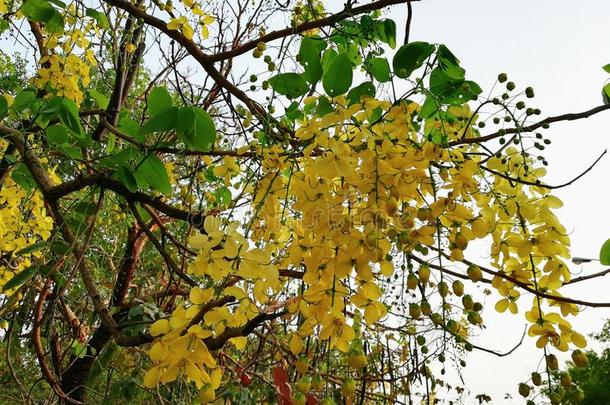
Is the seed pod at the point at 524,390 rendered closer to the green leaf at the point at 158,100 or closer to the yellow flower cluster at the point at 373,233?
the yellow flower cluster at the point at 373,233

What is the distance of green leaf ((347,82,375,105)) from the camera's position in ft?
2.85

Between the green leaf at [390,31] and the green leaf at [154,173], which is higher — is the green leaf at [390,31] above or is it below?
above

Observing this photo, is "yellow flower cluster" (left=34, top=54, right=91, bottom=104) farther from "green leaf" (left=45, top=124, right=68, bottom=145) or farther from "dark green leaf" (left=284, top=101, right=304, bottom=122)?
"dark green leaf" (left=284, top=101, right=304, bottom=122)

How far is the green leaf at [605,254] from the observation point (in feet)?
2.37

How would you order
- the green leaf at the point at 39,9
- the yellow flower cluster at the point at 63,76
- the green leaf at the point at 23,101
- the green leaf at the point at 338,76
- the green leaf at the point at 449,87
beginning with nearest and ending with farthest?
the green leaf at the point at 338,76 → the green leaf at the point at 449,87 → the green leaf at the point at 23,101 → the green leaf at the point at 39,9 → the yellow flower cluster at the point at 63,76

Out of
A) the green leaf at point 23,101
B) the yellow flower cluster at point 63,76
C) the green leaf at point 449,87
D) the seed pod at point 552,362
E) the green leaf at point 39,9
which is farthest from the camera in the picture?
the yellow flower cluster at point 63,76

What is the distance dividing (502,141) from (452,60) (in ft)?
0.54

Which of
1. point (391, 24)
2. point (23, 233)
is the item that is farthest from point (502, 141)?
point (23, 233)

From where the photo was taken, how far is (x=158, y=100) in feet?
2.99

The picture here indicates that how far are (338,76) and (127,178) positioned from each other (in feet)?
1.63

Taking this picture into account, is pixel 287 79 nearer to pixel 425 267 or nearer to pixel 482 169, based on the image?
pixel 482 169

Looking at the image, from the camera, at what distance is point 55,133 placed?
1.17 m

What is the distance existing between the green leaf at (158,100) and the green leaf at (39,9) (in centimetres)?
59

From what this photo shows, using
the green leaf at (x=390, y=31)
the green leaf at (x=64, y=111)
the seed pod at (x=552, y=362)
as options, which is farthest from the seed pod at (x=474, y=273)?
the green leaf at (x=64, y=111)
